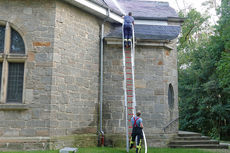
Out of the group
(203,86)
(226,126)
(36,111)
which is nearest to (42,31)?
(36,111)

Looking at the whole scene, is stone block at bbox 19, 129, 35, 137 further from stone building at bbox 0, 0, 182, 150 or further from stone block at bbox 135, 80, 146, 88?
stone block at bbox 135, 80, 146, 88

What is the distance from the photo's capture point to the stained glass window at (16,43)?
8.10 metres

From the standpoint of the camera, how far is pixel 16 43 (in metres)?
8.12

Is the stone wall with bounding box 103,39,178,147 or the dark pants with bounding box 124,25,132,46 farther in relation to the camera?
the dark pants with bounding box 124,25,132,46

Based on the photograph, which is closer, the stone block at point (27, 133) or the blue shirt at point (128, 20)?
the stone block at point (27, 133)

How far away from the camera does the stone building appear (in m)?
7.69

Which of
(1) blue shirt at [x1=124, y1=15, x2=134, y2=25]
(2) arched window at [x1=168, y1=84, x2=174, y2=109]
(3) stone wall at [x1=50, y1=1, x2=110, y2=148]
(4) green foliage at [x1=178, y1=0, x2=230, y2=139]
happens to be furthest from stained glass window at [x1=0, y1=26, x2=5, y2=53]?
(4) green foliage at [x1=178, y1=0, x2=230, y2=139]

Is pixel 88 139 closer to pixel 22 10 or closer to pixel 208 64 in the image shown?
pixel 22 10

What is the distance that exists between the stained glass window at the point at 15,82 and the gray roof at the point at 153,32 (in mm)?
3641

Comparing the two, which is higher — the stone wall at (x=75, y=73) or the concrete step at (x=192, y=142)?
the stone wall at (x=75, y=73)

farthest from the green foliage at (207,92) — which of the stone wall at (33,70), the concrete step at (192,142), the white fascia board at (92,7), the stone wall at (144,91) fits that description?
the stone wall at (33,70)

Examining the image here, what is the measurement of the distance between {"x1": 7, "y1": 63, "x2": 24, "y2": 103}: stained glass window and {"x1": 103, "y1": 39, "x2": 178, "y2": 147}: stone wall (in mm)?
3212

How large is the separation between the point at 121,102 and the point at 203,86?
991 centimetres

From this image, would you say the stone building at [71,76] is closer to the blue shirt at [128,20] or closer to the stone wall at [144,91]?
the stone wall at [144,91]
